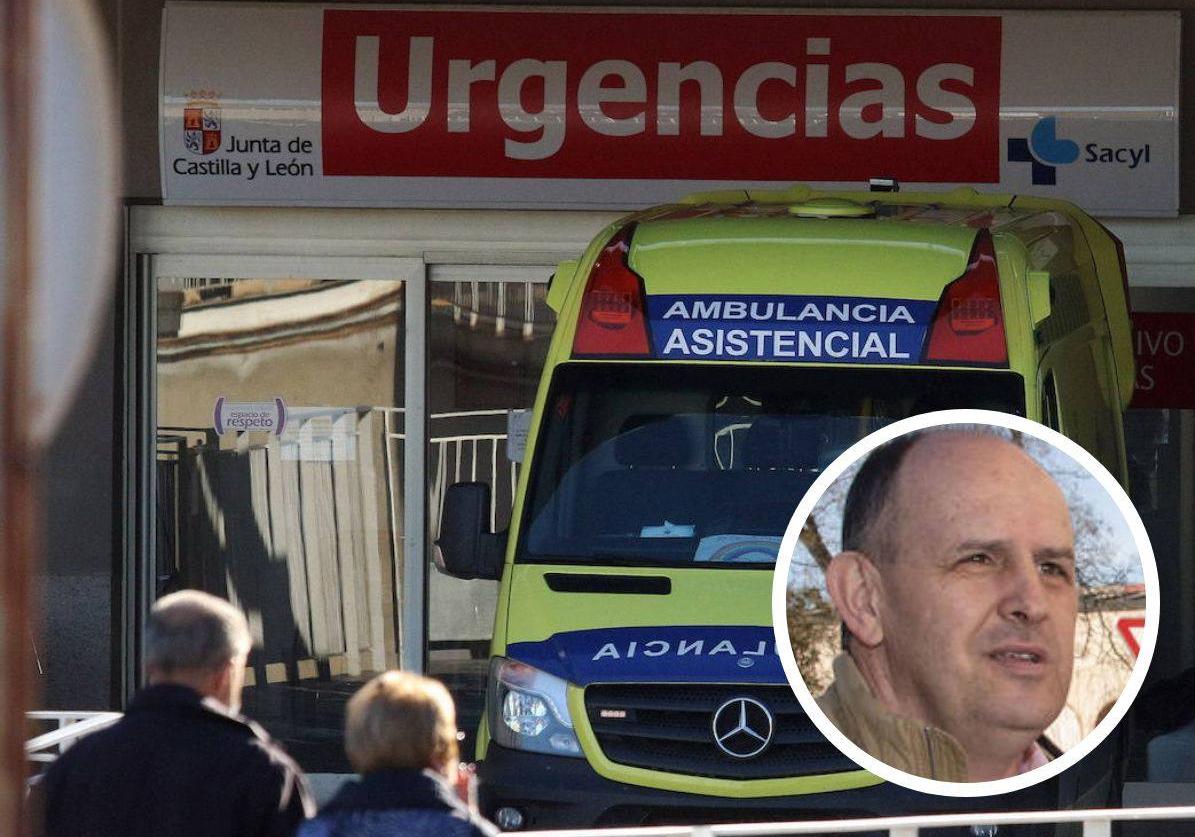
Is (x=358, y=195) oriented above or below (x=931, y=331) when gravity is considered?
above

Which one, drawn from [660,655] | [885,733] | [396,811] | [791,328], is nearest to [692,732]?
[660,655]

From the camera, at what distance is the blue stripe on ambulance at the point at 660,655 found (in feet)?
20.2

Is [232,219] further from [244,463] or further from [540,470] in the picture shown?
[540,470]

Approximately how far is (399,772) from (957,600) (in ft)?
5.10

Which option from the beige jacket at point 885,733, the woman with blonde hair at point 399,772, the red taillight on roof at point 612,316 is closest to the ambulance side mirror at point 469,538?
the red taillight on roof at point 612,316

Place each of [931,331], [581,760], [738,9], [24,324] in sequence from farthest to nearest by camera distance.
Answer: [738,9]
[931,331]
[581,760]
[24,324]

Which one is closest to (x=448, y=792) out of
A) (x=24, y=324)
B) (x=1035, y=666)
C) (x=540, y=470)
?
(x=1035, y=666)

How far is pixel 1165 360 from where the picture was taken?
1155 centimetres

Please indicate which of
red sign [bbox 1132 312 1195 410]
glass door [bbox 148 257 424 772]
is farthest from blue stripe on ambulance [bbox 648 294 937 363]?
red sign [bbox 1132 312 1195 410]

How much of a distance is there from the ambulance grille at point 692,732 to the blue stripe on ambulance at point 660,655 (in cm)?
4

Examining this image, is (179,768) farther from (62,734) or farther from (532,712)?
(532,712)

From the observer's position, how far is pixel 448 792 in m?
3.89

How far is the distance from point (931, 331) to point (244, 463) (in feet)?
19.3

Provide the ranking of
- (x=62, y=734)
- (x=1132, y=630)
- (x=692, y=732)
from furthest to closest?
1. (x=692, y=732)
2. (x=62, y=734)
3. (x=1132, y=630)
